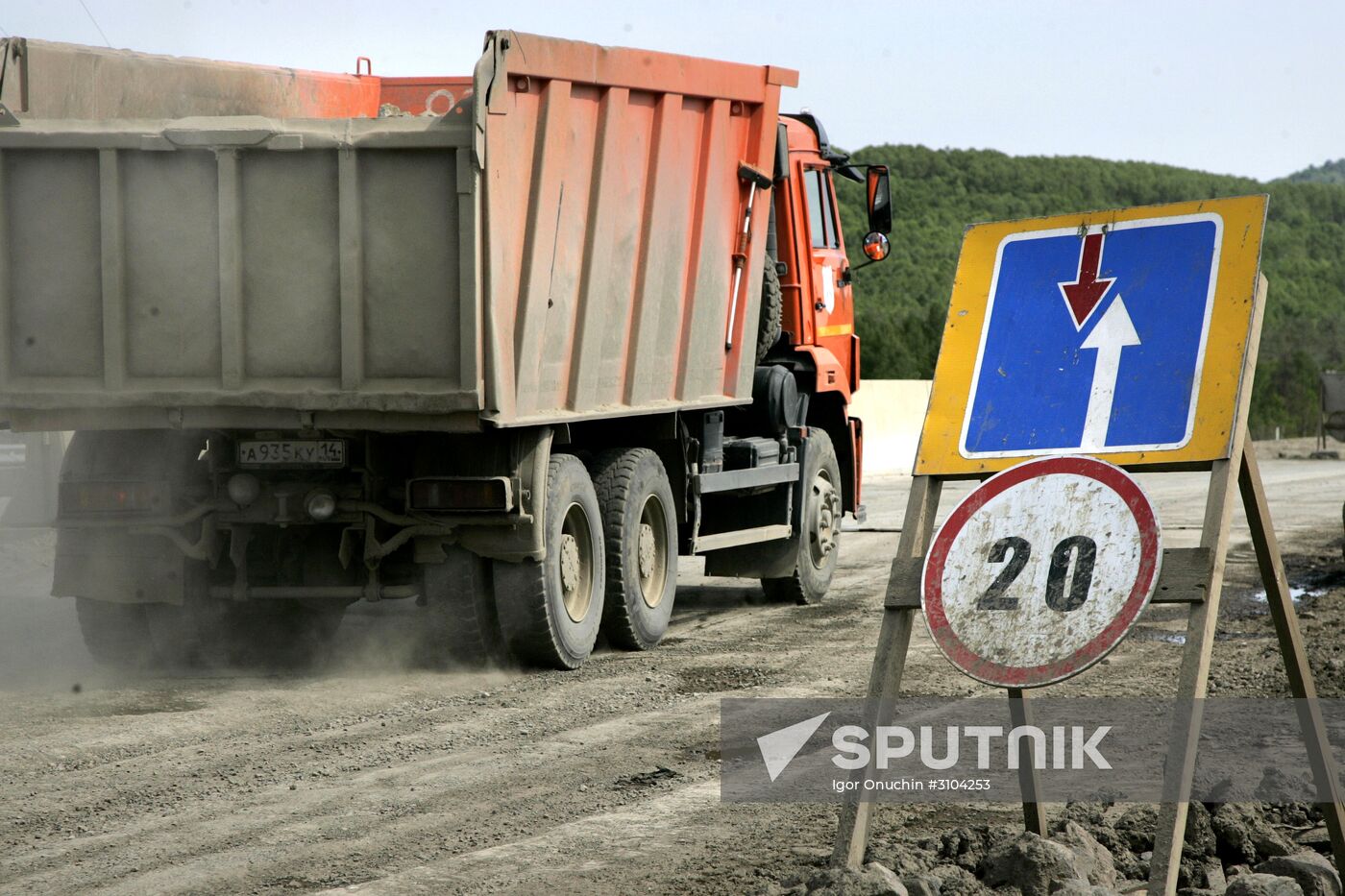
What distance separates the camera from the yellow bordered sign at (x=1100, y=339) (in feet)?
14.0

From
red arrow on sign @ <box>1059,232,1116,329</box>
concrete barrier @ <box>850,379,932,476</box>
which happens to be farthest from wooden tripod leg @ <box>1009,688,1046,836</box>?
concrete barrier @ <box>850,379,932,476</box>

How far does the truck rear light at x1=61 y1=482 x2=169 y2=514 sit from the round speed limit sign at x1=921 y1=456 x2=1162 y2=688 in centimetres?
492

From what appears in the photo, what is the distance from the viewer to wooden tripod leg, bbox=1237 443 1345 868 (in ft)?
14.4

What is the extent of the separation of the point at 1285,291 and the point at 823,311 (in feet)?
279

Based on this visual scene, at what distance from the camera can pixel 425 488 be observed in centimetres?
778

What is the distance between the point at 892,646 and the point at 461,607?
4.11 metres

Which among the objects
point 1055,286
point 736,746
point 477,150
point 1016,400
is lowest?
point 736,746

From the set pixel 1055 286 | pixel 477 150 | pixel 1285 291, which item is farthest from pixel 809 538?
pixel 1285 291

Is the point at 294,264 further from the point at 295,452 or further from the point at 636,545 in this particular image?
the point at 636,545

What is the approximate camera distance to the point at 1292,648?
14.5 feet

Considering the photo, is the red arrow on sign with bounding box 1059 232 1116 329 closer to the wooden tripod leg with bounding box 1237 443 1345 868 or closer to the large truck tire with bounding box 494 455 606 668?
the wooden tripod leg with bounding box 1237 443 1345 868

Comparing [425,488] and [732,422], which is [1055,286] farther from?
[732,422]

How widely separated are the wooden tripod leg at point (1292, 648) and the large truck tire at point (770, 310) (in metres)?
6.67

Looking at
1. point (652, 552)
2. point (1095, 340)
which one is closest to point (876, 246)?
point (652, 552)
